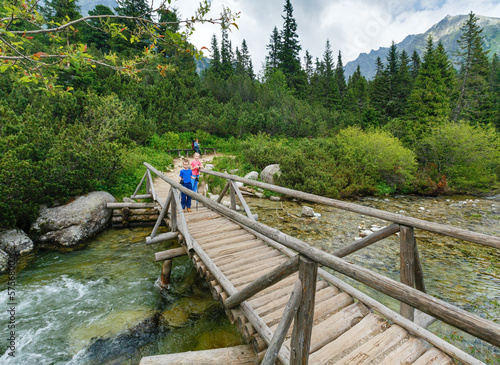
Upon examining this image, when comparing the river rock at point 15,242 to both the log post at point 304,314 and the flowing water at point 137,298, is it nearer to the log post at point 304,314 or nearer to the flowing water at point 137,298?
the flowing water at point 137,298

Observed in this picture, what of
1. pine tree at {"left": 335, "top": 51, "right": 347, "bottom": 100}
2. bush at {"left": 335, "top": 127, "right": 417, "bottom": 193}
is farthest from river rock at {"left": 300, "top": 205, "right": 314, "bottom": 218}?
pine tree at {"left": 335, "top": 51, "right": 347, "bottom": 100}

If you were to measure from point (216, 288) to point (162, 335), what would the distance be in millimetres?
1685

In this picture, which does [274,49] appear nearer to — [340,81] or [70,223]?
[340,81]

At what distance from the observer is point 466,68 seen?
90.2ft

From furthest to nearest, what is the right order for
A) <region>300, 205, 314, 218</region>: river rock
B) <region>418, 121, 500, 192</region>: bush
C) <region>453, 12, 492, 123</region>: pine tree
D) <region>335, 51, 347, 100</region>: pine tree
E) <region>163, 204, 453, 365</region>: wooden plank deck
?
<region>335, 51, 347, 100</region>: pine tree
<region>453, 12, 492, 123</region>: pine tree
<region>418, 121, 500, 192</region>: bush
<region>300, 205, 314, 218</region>: river rock
<region>163, 204, 453, 365</region>: wooden plank deck

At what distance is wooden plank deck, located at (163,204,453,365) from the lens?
252 cm

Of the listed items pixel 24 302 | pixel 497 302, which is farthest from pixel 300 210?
pixel 24 302

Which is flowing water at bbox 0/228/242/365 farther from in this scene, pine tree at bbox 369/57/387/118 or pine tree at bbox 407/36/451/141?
pine tree at bbox 369/57/387/118

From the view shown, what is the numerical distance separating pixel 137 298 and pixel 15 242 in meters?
4.65

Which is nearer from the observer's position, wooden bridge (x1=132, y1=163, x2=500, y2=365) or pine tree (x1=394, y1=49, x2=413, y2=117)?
wooden bridge (x1=132, y1=163, x2=500, y2=365)

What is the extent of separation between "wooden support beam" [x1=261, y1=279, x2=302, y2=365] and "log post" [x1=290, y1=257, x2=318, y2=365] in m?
0.03

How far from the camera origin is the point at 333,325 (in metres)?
2.93

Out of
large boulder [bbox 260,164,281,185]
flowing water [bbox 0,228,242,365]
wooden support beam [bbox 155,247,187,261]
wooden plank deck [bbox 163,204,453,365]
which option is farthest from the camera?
large boulder [bbox 260,164,281,185]

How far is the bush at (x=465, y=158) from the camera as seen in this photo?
17625 millimetres
